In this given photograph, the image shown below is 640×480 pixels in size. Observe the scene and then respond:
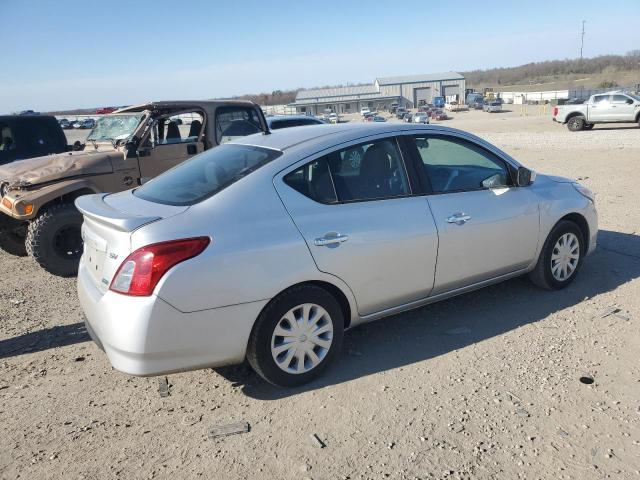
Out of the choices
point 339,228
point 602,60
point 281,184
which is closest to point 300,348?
point 339,228

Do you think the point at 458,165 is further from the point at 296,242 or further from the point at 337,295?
the point at 296,242

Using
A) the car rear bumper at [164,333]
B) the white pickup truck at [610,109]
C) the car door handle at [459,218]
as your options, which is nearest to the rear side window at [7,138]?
the car rear bumper at [164,333]

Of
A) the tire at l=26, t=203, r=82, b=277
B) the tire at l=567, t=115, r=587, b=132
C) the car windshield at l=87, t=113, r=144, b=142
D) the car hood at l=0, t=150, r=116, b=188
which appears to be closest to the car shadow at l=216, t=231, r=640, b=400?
the tire at l=26, t=203, r=82, b=277

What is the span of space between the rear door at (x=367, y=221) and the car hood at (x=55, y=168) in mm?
3974

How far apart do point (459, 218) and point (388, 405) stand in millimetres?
1547

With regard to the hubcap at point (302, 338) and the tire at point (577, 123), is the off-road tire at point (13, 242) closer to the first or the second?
the hubcap at point (302, 338)

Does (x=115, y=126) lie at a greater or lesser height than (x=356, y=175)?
greater

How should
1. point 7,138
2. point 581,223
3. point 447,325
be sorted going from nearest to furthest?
point 447,325 → point 581,223 → point 7,138

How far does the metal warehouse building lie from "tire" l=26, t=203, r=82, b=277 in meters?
110

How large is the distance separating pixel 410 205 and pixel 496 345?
48.2 inches

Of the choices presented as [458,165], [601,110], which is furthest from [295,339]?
[601,110]

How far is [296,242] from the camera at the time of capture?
322 cm

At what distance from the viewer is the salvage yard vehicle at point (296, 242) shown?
2941mm

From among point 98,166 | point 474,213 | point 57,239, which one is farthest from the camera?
point 98,166
